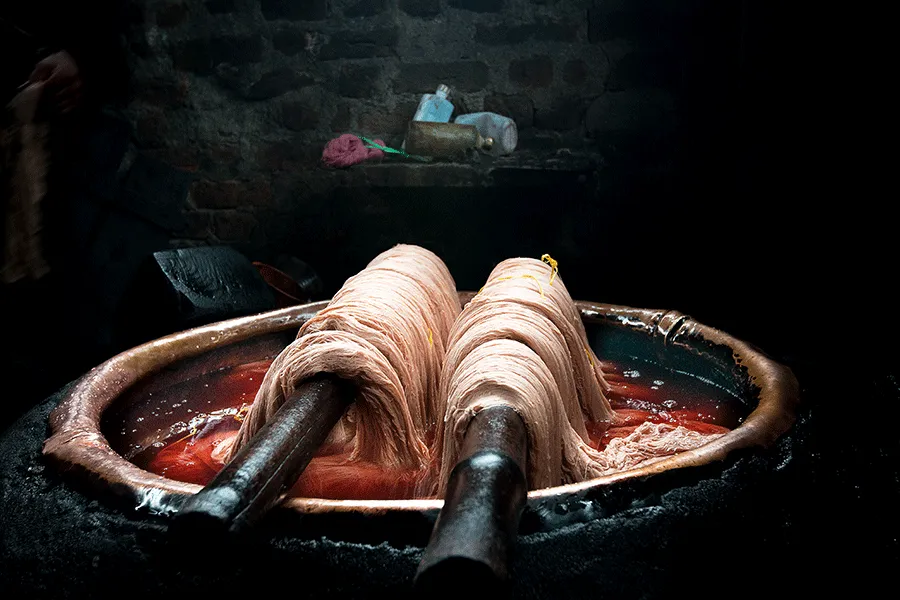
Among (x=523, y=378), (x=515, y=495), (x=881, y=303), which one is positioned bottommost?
(x=881, y=303)

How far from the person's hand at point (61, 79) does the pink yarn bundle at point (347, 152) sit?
2.91m

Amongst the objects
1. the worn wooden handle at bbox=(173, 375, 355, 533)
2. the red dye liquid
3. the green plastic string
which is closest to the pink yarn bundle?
the green plastic string

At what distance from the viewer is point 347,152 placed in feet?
19.7

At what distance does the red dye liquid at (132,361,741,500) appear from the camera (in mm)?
1766

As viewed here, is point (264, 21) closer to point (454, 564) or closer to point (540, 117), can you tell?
point (540, 117)

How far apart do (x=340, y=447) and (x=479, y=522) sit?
3.60 ft

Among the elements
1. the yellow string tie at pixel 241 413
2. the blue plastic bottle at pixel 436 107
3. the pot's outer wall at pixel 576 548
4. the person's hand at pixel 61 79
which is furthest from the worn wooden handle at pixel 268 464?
the blue plastic bottle at pixel 436 107

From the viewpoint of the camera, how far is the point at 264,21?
19.8ft

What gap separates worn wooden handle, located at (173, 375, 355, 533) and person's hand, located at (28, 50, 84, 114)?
224 cm

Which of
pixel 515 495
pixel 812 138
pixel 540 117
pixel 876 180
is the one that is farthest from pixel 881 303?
pixel 515 495

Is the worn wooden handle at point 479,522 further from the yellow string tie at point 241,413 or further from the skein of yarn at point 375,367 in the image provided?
the yellow string tie at point 241,413

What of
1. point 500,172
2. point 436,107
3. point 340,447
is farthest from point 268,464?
point 436,107

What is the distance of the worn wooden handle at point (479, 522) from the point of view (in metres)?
0.85

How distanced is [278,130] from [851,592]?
589 centimetres
